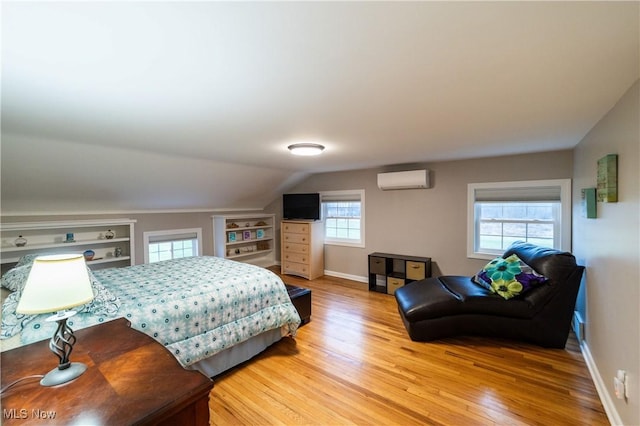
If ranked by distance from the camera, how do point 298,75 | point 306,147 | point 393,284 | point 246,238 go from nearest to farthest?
1. point 298,75
2. point 306,147
3. point 393,284
4. point 246,238

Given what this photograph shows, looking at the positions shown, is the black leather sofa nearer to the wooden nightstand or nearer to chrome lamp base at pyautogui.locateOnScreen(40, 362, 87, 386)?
the wooden nightstand

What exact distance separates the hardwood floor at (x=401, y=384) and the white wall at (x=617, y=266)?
0.92 ft

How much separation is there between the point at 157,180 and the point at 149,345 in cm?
304

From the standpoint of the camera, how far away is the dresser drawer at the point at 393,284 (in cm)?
434

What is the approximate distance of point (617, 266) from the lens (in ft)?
5.71

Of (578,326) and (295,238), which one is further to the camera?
(295,238)

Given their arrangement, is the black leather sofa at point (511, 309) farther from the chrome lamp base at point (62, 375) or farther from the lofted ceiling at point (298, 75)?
the chrome lamp base at point (62, 375)

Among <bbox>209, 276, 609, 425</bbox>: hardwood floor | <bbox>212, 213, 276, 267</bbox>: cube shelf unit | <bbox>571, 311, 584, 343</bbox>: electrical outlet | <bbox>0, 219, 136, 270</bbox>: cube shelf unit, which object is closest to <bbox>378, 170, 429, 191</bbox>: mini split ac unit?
<bbox>209, 276, 609, 425</bbox>: hardwood floor

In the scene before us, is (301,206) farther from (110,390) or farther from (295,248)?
(110,390)

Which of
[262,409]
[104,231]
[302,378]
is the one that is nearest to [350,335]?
[302,378]

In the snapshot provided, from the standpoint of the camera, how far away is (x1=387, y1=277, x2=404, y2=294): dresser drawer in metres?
4.34

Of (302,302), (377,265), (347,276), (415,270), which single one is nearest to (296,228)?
(347,276)

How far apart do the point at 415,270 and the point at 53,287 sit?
413cm

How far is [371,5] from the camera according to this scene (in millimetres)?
891
